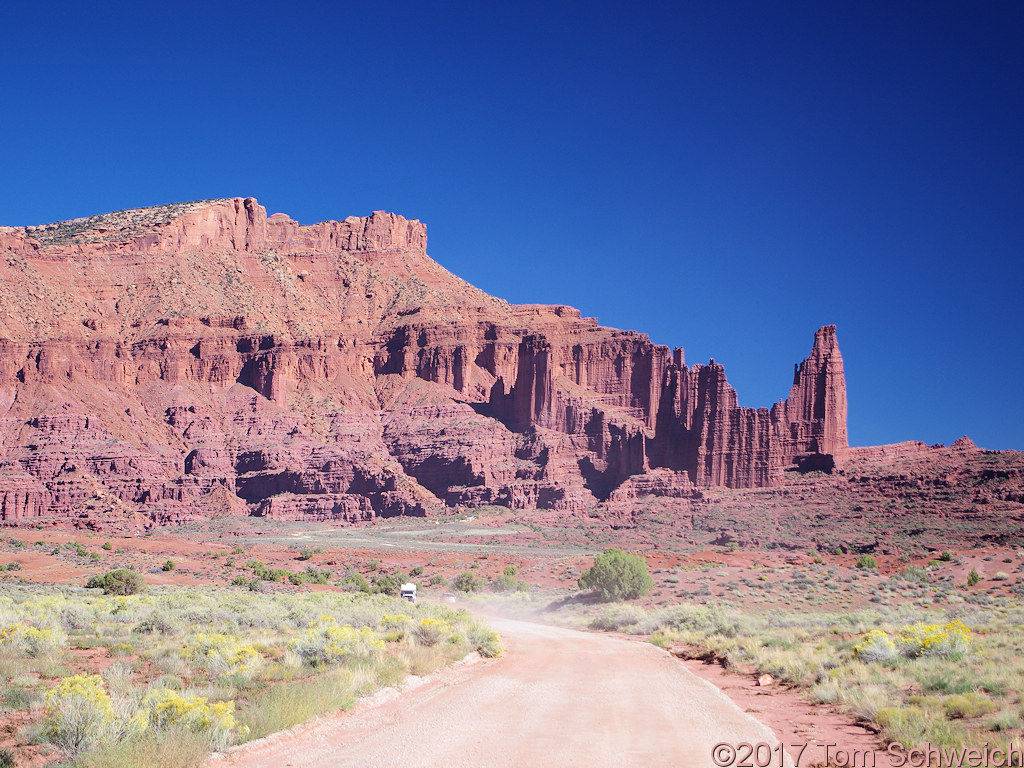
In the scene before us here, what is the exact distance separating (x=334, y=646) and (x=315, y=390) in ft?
380

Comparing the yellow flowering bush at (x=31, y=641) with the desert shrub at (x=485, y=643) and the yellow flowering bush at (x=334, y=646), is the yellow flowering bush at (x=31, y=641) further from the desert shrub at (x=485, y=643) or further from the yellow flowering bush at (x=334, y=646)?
the desert shrub at (x=485, y=643)

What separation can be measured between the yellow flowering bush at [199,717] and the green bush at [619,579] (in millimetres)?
27748

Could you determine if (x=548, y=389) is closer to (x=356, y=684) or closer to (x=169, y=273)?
(x=169, y=273)

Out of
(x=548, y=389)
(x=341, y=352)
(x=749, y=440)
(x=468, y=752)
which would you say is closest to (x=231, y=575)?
(x=468, y=752)

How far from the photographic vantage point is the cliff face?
103562 millimetres

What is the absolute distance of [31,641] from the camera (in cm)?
1578

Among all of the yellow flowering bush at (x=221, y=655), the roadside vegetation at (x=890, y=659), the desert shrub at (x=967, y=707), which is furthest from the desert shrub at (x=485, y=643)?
the desert shrub at (x=967, y=707)

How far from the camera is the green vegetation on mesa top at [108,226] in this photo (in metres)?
141

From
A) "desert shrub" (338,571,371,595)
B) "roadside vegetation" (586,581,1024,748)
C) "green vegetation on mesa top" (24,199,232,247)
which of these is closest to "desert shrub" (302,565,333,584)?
"desert shrub" (338,571,371,595)

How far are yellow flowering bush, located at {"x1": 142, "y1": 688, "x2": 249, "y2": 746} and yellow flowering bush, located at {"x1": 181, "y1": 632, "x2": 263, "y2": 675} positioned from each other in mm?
3473

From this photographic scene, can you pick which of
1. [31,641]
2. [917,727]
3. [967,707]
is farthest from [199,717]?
[967,707]

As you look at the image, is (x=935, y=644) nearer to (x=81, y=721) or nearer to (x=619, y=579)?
(x=81, y=721)

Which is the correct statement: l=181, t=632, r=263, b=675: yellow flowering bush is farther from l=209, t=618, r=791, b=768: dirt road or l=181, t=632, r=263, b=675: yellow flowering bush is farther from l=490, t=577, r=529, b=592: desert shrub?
l=490, t=577, r=529, b=592: desert shrub

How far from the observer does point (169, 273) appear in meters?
138
